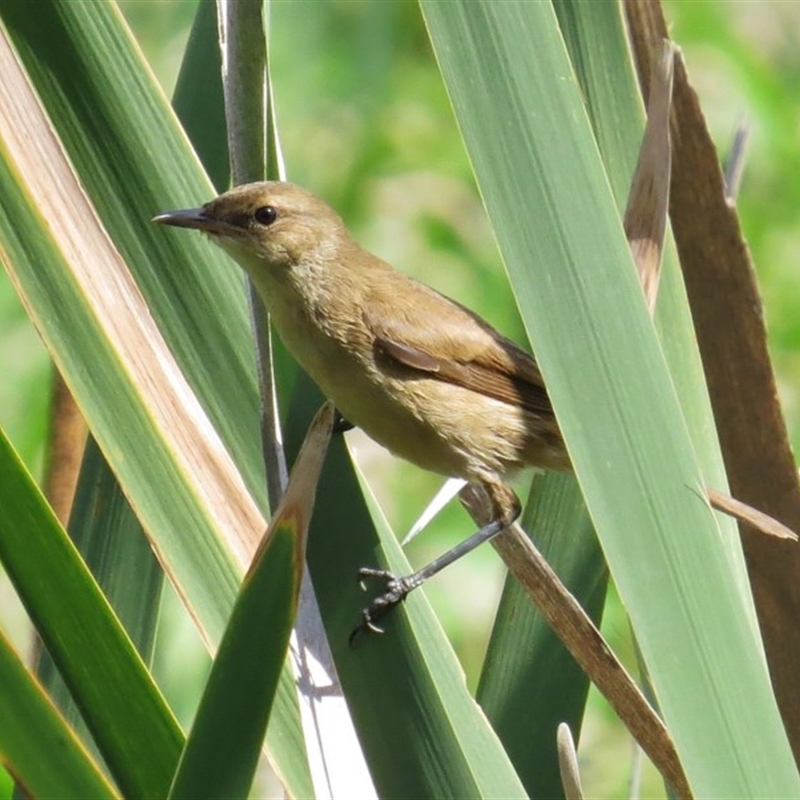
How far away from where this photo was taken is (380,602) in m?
1.74

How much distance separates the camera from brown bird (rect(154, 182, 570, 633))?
266cm

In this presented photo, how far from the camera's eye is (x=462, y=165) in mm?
5125

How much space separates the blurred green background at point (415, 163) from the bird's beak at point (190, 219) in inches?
80.2

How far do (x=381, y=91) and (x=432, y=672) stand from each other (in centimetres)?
353

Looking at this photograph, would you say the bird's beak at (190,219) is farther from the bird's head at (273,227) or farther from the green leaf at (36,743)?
the green leaf at (36,743)

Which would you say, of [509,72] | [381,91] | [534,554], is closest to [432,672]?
[534,554]

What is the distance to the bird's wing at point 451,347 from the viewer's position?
2805 mm

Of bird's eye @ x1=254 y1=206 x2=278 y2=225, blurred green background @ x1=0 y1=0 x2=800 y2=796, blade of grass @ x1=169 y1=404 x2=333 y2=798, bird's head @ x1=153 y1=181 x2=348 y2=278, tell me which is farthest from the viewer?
blurred green background @ x1=0 y1=0 x2=800 y2=796

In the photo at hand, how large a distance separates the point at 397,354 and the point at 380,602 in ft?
3.56

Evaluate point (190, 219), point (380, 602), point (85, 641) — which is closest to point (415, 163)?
point (190, 219)

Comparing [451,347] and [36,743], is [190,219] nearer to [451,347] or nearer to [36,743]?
[36,743]

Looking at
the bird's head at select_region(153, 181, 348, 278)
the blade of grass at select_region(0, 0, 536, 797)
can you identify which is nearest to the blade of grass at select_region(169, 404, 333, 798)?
the blade of grass at select_region(0, 0, 536, 797)

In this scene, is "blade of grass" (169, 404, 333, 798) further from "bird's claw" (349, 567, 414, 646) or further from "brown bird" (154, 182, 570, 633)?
"brown bird" (154, 182, 570, 633)

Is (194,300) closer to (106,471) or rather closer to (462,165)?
(106,471)
